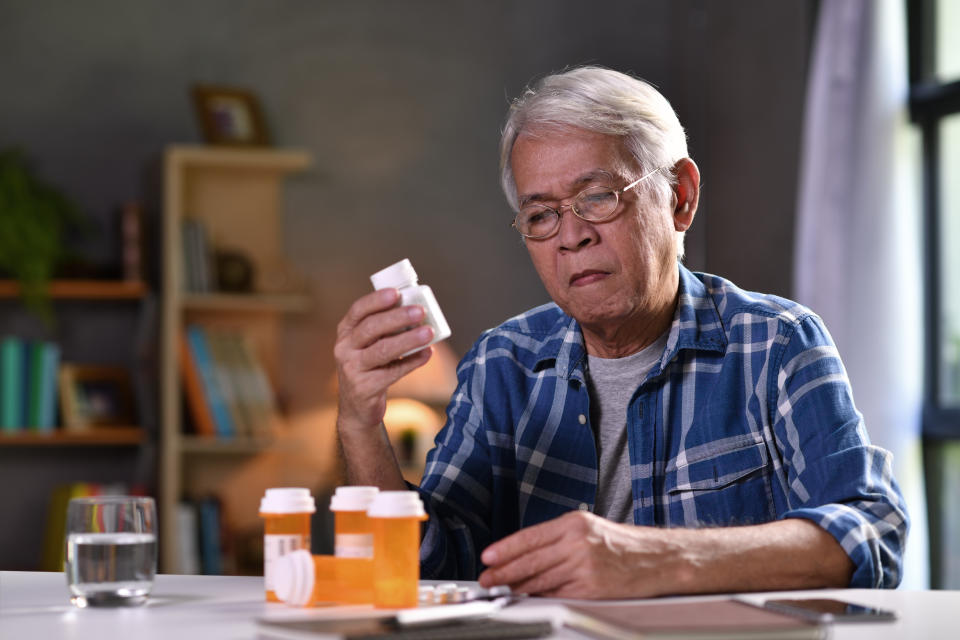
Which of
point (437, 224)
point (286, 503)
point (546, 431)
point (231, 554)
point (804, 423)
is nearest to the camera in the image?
point (286, 503)

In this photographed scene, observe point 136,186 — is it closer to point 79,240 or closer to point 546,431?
point 79,240

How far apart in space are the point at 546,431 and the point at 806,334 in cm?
42

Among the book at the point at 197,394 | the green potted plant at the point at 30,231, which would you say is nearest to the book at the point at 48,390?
the green potted plant at the point at 30,231

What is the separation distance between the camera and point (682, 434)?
158cm

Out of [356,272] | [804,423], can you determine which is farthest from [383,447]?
[356,272]

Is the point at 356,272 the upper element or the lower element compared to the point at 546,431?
upper

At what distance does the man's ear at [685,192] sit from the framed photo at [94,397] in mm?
2566

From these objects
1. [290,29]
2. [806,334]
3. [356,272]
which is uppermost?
[290,29]

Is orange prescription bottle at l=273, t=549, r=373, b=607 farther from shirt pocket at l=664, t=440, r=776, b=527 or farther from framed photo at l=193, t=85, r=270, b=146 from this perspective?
framed photo at l=193, t=85, r=270, b=146

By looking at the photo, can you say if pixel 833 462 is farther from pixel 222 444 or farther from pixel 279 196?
pixel 279 196

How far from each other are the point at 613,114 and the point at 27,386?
2.69 m

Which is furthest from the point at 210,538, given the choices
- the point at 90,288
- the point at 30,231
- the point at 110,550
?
the point at 110,550

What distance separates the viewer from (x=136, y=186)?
4.00 m

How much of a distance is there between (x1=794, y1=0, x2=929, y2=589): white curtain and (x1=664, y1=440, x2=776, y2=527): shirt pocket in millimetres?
1734
